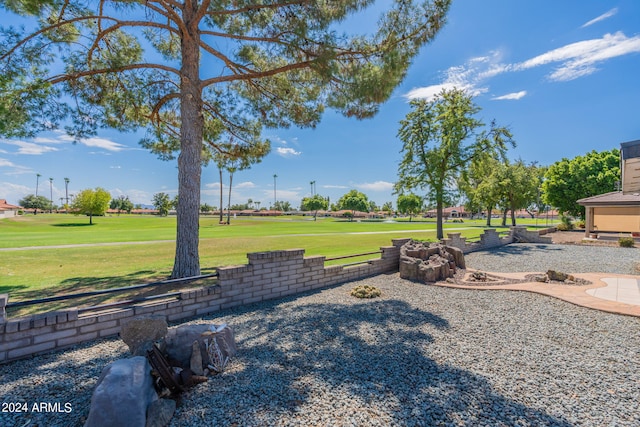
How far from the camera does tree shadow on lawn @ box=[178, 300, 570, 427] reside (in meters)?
2.49

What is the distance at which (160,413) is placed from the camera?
2369 millimetres

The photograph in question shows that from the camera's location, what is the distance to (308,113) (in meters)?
8.92

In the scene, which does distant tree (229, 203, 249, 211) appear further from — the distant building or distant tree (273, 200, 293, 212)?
the distant building

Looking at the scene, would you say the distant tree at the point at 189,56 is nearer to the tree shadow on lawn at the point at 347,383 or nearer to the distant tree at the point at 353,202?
the tree shadow on lawn at the point at 347,383

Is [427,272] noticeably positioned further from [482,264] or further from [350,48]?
[350,48]

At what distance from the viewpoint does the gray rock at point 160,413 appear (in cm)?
232

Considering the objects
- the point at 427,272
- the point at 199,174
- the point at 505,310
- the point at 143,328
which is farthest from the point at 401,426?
the point at 199,174

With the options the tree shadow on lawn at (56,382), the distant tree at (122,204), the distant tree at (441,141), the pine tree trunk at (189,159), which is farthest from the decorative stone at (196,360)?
the distant tree at (122,204)

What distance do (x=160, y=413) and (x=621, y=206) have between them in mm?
28986

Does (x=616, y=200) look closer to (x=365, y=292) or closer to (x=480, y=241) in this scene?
(x=480, y=241)

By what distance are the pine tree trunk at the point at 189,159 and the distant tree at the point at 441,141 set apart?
14.0 meters

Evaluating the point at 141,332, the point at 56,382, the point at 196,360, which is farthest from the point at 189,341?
the point at 56,382

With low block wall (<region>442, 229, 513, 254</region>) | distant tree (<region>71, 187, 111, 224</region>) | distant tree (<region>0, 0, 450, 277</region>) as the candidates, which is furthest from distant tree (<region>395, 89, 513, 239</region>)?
distant tree (<region>71, 187, 111, 224</region>)

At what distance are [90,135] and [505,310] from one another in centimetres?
1099
